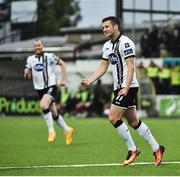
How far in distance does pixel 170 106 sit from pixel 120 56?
19.9 meters

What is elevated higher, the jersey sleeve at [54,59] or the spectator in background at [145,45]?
the jersey sleeve at [54,59]

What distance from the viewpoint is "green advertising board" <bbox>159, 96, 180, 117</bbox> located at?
97.7 feet

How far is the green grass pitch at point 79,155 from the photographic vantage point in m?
9.73

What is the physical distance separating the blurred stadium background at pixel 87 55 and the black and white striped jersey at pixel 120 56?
17.3m

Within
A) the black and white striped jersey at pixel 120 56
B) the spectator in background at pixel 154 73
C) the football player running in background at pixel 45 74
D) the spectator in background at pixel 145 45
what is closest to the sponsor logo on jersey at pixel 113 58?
the black and white striped jersey at pixel 120 56

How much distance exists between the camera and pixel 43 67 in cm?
1579

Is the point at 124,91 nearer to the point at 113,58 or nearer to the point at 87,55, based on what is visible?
the point at 113,58

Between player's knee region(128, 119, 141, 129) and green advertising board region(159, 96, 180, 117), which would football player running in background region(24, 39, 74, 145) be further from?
green advertising board region(159, 96, 180, 117)

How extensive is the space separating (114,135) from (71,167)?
25.0 ft

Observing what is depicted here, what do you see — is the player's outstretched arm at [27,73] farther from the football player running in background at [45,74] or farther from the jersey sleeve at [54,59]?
the jersey sleeve at [54,59]

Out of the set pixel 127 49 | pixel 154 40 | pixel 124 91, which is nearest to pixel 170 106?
pixel 154 40

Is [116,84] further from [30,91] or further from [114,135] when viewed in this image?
[30,91]

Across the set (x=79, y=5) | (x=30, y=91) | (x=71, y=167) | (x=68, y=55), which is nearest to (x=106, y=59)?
(x=71, y=167)

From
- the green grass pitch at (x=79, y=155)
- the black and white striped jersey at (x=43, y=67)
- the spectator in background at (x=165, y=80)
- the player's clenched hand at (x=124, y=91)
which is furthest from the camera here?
the spectator in background at (x=165, y=80)
